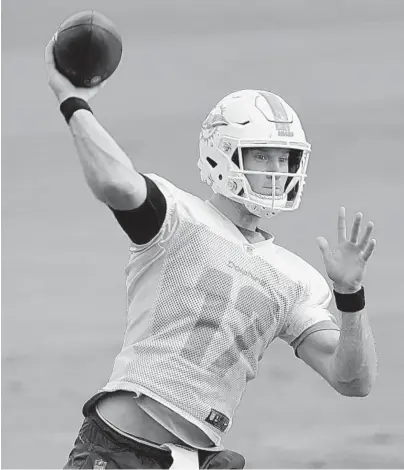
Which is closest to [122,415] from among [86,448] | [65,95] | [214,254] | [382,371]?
[86,448]

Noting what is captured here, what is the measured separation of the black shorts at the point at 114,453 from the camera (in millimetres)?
4969

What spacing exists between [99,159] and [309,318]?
0.92 m

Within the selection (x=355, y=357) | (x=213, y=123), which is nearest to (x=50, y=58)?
(x=213, y=123)

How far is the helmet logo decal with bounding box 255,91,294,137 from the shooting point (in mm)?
5227

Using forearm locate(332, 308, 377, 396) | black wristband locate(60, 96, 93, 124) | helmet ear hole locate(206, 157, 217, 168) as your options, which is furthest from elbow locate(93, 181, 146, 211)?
forearm locate(332, 308, 377, 396)

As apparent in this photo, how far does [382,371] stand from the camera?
8.13m

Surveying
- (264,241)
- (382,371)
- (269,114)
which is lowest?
(382,371)

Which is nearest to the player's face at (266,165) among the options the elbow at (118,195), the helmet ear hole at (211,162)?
the helmet ear hole at (211,162)

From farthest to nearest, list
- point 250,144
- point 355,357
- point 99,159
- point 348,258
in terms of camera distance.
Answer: point 250,144 → point 355,357 → point 348,258 → point 99,159

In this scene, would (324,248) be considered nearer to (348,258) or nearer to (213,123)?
(348,258)

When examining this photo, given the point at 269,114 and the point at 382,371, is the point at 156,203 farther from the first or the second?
the point at 382,371

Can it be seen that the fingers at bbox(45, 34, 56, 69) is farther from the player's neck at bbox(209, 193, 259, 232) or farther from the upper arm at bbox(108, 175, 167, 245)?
the player's neck at bbox(209, 193, 259, 232)

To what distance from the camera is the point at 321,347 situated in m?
5.25

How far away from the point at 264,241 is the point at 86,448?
0.77 metres
